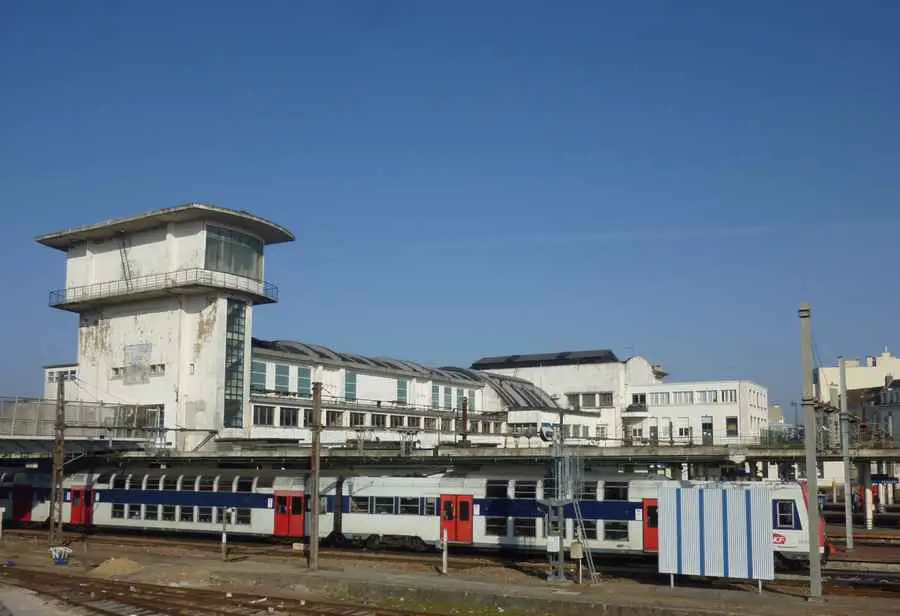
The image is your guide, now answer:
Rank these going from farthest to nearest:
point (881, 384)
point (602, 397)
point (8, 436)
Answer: point (881, 384), point (602, 397), point (8, 436)

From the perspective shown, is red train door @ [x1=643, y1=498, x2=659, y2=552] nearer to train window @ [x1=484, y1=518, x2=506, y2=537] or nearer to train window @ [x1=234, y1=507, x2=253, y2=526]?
train window @ [x1=484, y1=518, x2=506, y2=537]

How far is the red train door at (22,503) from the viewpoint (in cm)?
5491

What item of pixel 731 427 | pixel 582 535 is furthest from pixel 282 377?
pixel 731 427

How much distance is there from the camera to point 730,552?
2859 centimetres

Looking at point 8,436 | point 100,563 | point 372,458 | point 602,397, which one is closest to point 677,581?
point 372,458

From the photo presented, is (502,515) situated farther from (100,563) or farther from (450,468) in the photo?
(100,563)

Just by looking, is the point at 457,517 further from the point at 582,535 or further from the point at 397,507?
the point at 582,535

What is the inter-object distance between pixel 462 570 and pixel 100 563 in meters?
16.2

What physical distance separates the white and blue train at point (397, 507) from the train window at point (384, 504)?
0.15ft

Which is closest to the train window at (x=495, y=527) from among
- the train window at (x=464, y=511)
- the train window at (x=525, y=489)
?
the train window at (x=464, y=511)

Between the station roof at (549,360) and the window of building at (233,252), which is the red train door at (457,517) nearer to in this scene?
the window of building at (233,252)

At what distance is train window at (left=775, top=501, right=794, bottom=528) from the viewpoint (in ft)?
106

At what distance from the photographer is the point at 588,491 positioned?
36062 millimetres

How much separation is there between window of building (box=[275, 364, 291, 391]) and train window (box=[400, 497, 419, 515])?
30447mm
